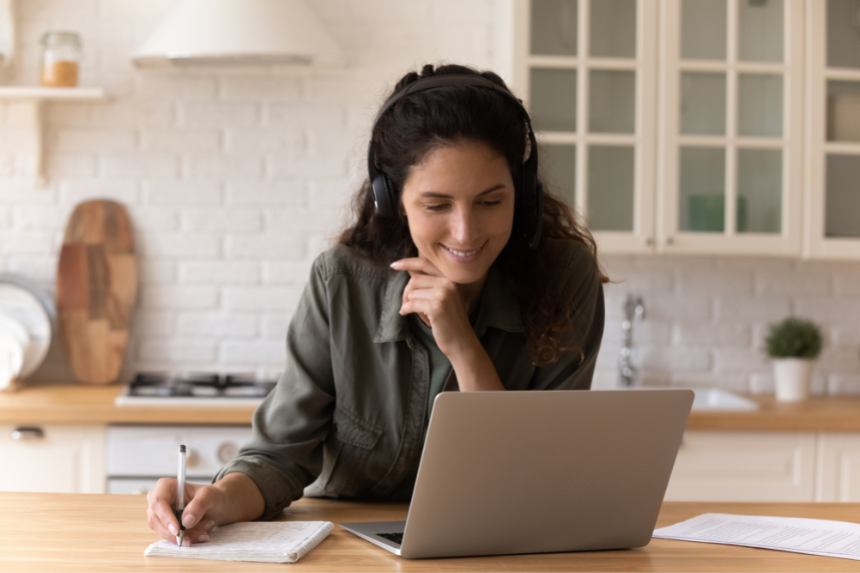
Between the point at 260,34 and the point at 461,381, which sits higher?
the point at 260,34

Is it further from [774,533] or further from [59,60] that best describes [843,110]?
[59,60]

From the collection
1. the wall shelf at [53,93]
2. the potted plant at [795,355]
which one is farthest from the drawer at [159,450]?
the potted plant at [795,355]

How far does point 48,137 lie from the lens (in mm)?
2848

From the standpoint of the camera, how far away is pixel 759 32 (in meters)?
2.65

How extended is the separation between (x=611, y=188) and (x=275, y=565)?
1.94m

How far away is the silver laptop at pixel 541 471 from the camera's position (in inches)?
36.6

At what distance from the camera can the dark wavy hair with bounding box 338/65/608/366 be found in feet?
4.21

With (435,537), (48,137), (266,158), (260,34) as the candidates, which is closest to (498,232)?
(435,537)

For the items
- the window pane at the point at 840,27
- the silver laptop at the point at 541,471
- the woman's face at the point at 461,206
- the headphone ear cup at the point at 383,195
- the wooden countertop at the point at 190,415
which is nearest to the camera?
the silver laptop at the point at 541,471

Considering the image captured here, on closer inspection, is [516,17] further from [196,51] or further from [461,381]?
[461,381]

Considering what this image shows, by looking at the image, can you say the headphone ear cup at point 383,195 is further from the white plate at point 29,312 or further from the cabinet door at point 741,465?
the white plate at point 29,312

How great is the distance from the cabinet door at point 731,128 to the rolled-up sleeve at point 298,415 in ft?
5.04

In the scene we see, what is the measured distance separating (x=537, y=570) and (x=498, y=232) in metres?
0.55

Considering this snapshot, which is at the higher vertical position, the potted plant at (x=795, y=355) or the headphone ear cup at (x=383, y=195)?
the headphone ear cup at (x=383, y=195)
